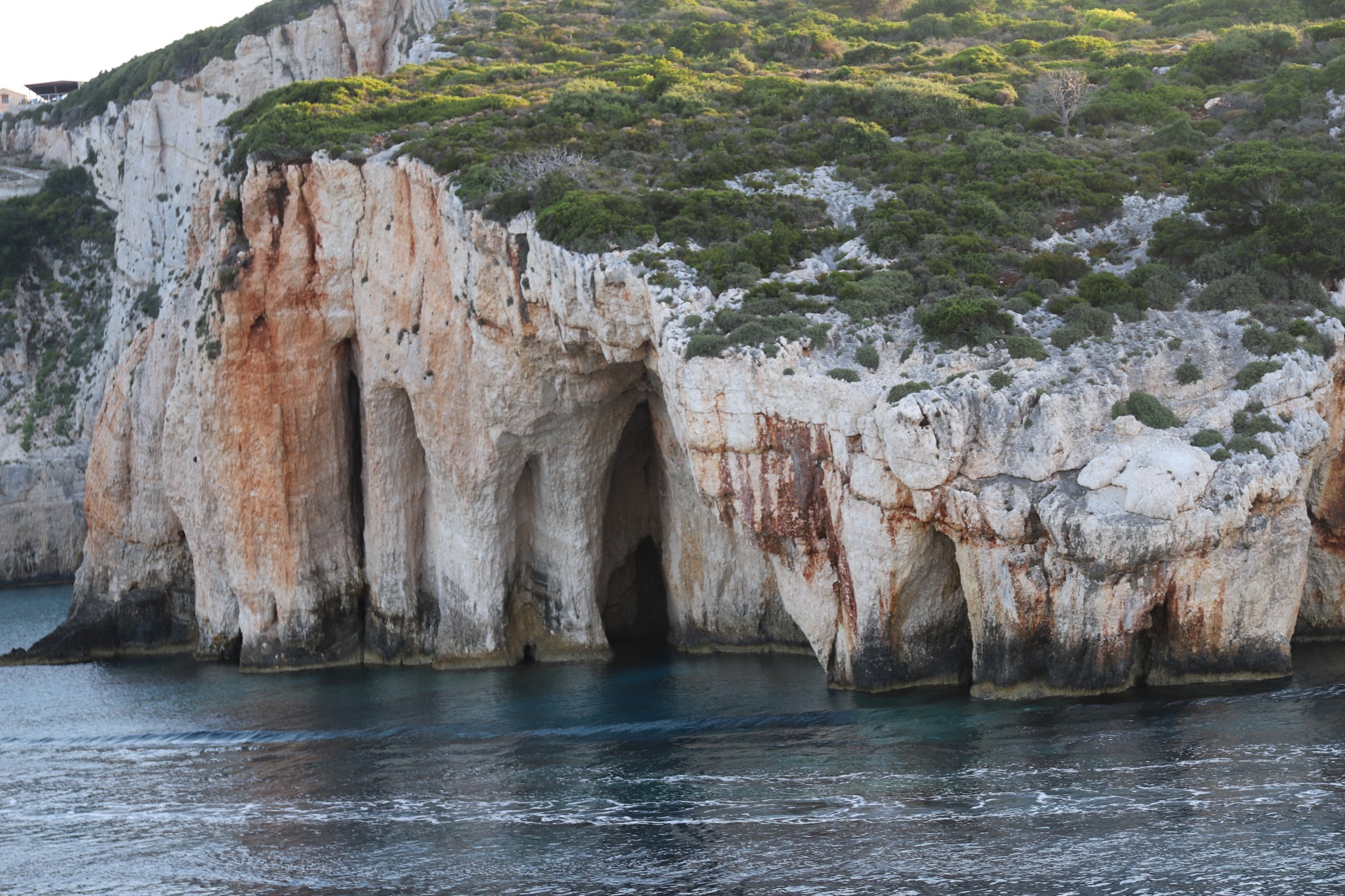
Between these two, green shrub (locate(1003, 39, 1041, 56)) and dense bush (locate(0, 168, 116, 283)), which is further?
dense bush (locate(0, 168, 116, 283))

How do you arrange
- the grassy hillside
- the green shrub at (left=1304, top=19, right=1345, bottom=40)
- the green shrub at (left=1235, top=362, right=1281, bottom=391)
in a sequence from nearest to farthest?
the green shrub at (left=1235, top=362, right=1281, bottom=391), the grassy hillside, the green shrub at (left=1304, top=19, right=1345, bottom=40)

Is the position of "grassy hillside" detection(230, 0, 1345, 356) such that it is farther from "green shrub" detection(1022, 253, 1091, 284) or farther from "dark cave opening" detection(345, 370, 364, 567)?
"dark cave opening" detection(345, 370, 364, 567)

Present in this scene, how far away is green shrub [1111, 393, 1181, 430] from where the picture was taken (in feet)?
88.7

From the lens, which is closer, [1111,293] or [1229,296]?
[1229,296]

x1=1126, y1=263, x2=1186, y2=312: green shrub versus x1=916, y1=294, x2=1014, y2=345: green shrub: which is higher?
x1=1126, y1=263, x2=1186, y2=312: green shrub

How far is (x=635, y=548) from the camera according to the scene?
41.8 m

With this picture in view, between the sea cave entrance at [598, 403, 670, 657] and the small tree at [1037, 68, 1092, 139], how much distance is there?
1640 cm

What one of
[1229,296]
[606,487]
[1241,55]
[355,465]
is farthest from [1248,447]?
[355,465]

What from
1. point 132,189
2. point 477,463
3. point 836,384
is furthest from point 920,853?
point 132,189

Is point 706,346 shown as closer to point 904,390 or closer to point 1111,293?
point 904,390

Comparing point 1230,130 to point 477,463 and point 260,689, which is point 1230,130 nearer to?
point 477,463

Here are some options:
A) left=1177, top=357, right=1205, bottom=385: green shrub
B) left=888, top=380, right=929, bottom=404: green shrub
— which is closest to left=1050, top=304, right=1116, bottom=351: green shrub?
left=1177, top=357, right=1205, bottom=385: green shrub

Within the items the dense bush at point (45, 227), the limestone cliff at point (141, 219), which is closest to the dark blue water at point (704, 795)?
the limestone cliff at point (141, 219)

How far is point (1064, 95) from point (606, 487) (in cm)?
1979
